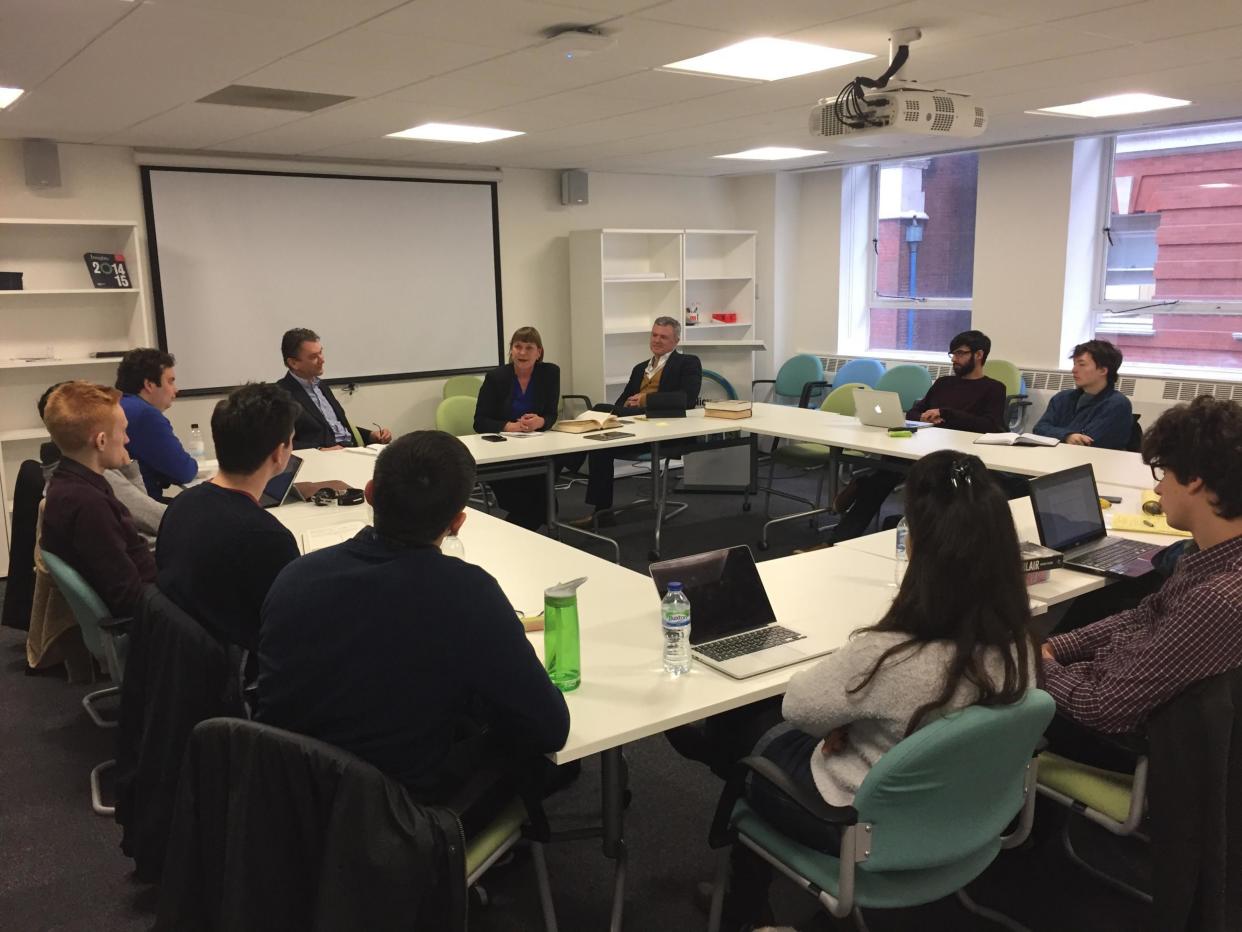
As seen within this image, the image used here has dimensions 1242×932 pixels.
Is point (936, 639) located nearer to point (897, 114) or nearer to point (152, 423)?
point (897, 114)

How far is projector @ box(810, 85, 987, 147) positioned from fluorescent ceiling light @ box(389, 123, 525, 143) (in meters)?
2.13

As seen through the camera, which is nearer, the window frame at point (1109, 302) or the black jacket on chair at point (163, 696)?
the black jacket on chair at point (163, 696)

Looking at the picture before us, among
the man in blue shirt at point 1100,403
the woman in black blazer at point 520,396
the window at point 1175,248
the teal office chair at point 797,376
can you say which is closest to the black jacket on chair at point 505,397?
the woman in black blazer at point 520,396

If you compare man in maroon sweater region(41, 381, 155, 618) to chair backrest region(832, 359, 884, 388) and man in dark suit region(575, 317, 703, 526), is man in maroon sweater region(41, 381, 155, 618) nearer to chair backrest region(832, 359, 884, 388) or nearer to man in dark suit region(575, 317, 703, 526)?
man in dark suit region(575, 317, 703, 526)

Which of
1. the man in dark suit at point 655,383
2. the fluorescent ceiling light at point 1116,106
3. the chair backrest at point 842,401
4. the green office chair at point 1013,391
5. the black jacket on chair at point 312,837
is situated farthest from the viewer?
the green office chair at point 1013,391

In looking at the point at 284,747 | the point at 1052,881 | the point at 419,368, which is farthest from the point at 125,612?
the point at 419,368

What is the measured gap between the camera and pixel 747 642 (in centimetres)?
224

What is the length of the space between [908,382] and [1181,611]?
204 inches

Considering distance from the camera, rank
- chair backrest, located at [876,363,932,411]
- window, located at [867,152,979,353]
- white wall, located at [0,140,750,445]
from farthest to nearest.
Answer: window, located at [867,152,979,353], chair backrest, located at [876,363,932,411], white wall, located at [0,140,750,445]

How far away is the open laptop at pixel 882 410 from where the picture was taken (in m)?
5.11

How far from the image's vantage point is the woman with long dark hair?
1.59 m

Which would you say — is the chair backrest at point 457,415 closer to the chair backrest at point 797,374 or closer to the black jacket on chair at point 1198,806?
the chair backrest at point 797,374

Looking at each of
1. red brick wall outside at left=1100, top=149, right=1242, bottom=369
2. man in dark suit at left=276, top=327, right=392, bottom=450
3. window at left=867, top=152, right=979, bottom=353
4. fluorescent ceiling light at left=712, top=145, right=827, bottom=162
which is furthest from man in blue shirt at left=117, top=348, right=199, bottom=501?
red brick wall outside at left=1100, top=149, right=1242, bottom=369

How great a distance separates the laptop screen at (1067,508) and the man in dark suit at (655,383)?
9.89 feet
